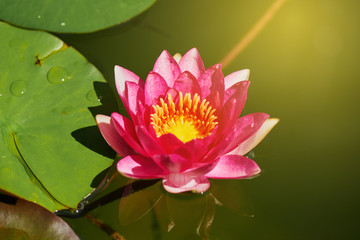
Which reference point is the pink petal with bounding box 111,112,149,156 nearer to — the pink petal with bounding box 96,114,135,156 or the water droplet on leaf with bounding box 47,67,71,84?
the pink petal with bounding box 96,114,135,156

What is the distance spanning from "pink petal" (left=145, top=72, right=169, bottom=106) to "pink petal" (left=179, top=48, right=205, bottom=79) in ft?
0.59

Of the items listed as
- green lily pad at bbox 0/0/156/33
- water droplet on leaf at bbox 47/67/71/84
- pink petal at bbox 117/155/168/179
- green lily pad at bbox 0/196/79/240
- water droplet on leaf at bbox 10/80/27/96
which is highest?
green lily pad at bbox 0/0/156/33

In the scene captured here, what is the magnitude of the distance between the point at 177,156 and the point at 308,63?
149 centimetres

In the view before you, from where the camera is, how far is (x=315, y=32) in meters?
2.78

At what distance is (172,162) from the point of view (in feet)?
5.32

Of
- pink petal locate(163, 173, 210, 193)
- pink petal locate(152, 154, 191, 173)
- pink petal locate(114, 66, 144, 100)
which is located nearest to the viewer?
pink petal locate(152, 154, 191, 173)

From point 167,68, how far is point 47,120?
0.71 m

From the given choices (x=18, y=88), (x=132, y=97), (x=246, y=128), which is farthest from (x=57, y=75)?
(x=246, y=128)

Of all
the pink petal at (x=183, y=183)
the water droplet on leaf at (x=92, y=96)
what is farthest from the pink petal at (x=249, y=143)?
the water droplet on leaf at (x=92, y=96)

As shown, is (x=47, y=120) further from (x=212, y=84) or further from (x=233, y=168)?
(x=233, y=168)

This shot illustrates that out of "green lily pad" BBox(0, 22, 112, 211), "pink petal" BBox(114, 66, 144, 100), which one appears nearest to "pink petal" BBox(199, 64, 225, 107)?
"pink petal" BBox(114, 66, 144, 100)

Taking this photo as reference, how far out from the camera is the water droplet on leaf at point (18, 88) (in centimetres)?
205

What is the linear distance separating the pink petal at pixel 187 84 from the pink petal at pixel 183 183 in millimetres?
457

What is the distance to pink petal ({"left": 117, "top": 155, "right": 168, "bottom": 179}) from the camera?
1706 mm
